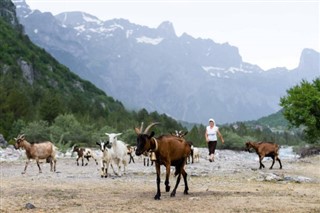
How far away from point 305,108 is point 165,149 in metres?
25.5

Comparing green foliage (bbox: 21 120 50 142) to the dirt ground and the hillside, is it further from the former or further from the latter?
the dirt ground

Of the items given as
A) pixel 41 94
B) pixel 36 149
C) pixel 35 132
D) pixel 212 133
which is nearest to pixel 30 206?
pixel 36 149

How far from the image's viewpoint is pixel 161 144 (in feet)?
40.4

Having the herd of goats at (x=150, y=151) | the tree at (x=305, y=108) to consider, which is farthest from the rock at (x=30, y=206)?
the tree at (x=305, y=108)

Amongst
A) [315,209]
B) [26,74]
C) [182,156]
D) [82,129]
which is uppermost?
[26,74]

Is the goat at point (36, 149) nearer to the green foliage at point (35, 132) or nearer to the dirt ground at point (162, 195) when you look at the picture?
the dirt ground at point (162, 195)

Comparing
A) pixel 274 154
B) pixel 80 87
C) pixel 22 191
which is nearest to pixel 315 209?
pixel 22 191

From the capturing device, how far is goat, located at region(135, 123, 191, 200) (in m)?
11.7

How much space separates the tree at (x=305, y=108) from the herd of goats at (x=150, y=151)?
348 inches

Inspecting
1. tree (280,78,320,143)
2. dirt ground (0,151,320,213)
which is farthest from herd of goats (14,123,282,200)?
tree (280,78,320,143)

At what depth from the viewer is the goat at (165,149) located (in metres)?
11.7

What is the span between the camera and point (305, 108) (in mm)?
35438

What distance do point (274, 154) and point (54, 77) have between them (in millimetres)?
107919

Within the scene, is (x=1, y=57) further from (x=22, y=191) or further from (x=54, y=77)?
(x=22, y=191)
